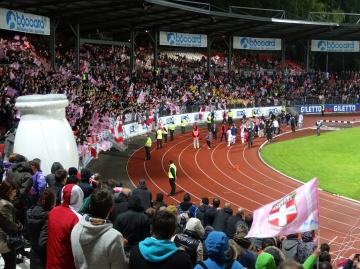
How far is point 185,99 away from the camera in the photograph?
3981 cm

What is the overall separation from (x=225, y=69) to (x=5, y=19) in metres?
29.4

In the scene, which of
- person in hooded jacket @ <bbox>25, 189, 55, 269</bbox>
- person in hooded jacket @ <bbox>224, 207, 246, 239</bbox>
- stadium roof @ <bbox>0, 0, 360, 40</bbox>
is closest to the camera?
person in hooded jacket @ <bbox>25, 189, 55, 269</bbox>

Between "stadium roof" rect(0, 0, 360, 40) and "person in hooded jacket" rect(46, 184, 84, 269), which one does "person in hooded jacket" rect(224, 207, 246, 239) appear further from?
"stadium roof" rect(0, 0, 360, 40)

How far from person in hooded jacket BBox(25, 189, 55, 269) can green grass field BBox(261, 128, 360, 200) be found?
15796 millimetres

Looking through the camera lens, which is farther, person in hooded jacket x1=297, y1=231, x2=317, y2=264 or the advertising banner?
the advertising banner

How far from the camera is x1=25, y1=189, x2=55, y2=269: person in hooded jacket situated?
5711mm

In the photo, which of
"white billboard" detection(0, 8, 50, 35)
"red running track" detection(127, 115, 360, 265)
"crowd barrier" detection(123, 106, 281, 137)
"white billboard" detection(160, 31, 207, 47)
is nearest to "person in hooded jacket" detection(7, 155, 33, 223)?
"red running track" detection(127, 115, 360, 265)

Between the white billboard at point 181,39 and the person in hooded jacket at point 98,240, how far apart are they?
3906cm

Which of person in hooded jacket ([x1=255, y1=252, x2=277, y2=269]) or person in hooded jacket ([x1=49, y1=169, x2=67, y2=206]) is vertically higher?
person in hooded jacket ([x1=49, y1=169, x2=67, y2=206])

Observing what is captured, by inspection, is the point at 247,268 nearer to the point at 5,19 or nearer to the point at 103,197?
the point at 103,197

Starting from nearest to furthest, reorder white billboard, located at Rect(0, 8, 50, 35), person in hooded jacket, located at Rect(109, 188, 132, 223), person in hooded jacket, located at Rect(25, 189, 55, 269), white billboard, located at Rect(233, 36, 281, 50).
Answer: person in hooded jacket, located at Rect(25, 189, 55, 269) → person in hooded jacket, located at Rect(109, 188, 132, 223) → white billboard, located at Rect(0, 8, 50, 35) → white billboard, located at Rect(233, 36, 281, 50)

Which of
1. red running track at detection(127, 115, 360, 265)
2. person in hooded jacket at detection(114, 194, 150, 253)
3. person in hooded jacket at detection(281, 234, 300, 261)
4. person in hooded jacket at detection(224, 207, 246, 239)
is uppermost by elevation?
person in hooded jacket at detection(114, 194, 150, 253)

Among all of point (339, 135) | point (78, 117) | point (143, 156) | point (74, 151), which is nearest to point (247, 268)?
point (74, 151)

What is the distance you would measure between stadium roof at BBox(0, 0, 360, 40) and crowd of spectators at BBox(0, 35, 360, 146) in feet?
7.06
